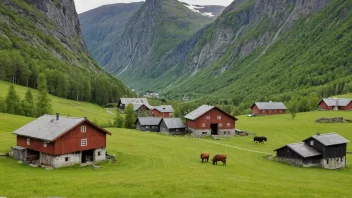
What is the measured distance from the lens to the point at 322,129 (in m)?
Answer: 103

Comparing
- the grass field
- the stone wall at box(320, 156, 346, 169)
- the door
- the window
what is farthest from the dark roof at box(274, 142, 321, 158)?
the door

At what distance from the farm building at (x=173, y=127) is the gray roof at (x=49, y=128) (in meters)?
49.5

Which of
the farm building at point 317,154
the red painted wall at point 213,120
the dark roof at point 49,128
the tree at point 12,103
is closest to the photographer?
the dark roof at point 49,128

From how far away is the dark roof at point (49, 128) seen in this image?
171 feet

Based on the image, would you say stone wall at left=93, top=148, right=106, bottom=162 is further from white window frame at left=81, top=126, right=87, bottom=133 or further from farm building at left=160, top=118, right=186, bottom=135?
farm building at left=160, top=118, right=186, bottom=135

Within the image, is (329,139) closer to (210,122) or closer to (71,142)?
(210,122)

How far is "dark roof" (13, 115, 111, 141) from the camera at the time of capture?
51975 millimetres

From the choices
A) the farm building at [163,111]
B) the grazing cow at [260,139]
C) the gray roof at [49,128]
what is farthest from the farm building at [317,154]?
the farm building at [163,111]

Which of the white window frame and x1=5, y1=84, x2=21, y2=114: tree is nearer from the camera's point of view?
the white window frame

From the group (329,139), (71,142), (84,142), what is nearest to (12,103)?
(84,142)

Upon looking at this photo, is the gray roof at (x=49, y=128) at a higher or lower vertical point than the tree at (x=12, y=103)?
lower

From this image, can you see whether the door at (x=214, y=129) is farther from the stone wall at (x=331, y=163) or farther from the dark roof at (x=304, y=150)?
the stone wall at (x=331, y=163)

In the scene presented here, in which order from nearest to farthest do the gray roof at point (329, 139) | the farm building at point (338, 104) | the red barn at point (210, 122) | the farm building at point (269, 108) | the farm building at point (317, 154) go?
the farm building at point (317, 154) < the gray roof at point (329, 139) < the red barn at point (210, 122) < the farm building at point (338, 104) < the farm building at point (269, 108)

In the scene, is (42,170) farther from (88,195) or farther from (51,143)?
(88,195)
